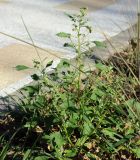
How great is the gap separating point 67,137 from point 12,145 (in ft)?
1.71

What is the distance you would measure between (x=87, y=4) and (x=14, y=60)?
131 inches

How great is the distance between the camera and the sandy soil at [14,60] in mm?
4090

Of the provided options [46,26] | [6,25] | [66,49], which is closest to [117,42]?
[66,49]

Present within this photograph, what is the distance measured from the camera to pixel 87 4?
7.55 m

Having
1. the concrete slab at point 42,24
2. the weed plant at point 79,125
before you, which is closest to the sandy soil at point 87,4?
the concrete slab at point 42,24

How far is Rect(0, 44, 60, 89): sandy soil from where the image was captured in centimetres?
409

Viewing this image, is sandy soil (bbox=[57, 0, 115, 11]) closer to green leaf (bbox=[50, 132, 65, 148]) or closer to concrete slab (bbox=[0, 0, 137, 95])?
concrete slab (bbox=[0, 0, 137, 95])

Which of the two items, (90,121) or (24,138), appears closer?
(90,121)

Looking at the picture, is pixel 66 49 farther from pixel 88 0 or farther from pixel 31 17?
pixel 88 0

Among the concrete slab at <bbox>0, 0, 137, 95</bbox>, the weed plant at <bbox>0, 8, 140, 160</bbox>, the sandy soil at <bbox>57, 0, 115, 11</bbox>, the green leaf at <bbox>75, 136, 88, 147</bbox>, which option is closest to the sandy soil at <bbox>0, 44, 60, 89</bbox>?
the concrete slab at <bbox>0, 0, 137, 95</bbox>

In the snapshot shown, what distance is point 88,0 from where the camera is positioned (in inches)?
310

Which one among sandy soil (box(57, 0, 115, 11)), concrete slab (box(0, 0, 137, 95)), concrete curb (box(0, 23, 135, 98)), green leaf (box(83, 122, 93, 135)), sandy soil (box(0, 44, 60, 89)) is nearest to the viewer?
green leaf (box(83, 122, 93, 135))

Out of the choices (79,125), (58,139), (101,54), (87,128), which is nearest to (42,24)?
(101,54)

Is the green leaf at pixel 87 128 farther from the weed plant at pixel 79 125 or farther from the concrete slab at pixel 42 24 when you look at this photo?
the concrete slab at pixel 42 24
